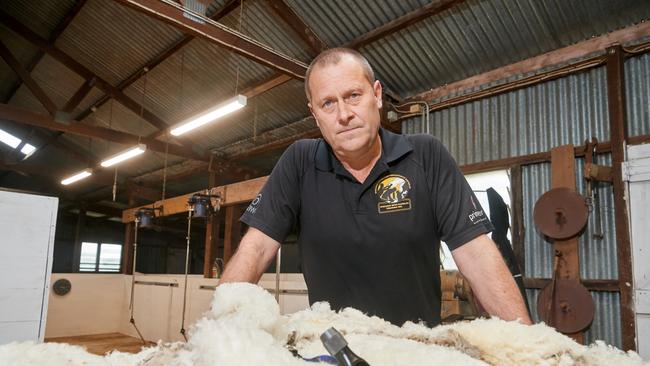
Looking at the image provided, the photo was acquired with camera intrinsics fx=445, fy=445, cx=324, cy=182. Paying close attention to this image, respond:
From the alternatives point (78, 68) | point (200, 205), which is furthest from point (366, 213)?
point (78, 68)

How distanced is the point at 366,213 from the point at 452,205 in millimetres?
309

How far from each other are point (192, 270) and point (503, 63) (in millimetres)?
18708

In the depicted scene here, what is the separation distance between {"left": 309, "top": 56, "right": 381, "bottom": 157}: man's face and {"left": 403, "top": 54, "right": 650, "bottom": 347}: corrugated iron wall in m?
4.34

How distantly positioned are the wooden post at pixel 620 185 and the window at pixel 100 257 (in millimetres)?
20084

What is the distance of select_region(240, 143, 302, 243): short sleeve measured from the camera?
1.63m

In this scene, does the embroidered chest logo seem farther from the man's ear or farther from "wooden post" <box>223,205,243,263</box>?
"wooden post" <box>223,205,243,263</box>

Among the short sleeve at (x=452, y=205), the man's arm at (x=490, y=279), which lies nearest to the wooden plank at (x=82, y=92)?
the short sleeve at (x=452, y=205)

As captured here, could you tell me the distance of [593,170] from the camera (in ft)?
15.2

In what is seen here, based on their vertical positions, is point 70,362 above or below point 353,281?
below

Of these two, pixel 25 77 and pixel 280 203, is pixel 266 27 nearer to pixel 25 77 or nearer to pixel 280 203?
pixel 25 77

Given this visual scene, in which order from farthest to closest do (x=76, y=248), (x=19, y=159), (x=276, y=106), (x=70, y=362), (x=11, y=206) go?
1. (x=76, y=248)
2. (x=19, y=159)
3. (x=276, y=106)
4. (x=11, y=206)
5. (x=70, y=362)

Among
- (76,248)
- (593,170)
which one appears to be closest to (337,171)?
(593,170)

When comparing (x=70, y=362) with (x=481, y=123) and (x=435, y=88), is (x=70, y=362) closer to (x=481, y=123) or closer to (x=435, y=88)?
(x=481, y=123)

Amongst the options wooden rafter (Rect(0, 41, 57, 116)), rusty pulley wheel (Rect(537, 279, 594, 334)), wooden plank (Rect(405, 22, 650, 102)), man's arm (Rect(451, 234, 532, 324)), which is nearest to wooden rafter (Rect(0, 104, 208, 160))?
wooden rafter (Rect(0, 41, 57, 116))
